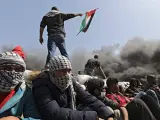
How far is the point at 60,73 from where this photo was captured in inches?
128

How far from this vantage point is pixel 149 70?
31594 millimetres

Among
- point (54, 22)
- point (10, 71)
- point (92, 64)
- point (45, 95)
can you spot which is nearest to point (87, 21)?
point (92, 64)

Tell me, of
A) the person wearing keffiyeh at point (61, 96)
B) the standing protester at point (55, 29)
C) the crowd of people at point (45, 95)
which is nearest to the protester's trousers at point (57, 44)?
the standing protester at point (55, 29)

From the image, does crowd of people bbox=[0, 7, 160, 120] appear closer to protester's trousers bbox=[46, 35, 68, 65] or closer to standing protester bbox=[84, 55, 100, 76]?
protester's trousers bbox=[46, 35, 68, 65]

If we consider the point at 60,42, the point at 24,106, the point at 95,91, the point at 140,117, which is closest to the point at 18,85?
the point at 24,106

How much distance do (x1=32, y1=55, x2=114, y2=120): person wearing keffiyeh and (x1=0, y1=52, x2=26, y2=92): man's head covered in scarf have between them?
24cm

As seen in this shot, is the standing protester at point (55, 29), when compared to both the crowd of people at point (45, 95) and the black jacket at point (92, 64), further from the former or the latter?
the black jacket at point (92, 64)

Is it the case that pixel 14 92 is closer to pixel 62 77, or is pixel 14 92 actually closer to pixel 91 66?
pixel 62 77

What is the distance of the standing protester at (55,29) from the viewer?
22.2 feet

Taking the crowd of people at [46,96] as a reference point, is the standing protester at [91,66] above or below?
below

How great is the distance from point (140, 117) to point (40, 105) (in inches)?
64.8

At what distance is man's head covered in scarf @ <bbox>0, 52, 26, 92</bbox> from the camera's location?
2.91 m

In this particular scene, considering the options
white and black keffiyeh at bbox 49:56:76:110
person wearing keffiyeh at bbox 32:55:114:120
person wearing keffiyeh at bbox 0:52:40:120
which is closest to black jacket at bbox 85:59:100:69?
person wearing keffiyeh at bbox 32:55:114:120

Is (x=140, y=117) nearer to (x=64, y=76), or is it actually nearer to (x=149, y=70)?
(x=64, y=76)
